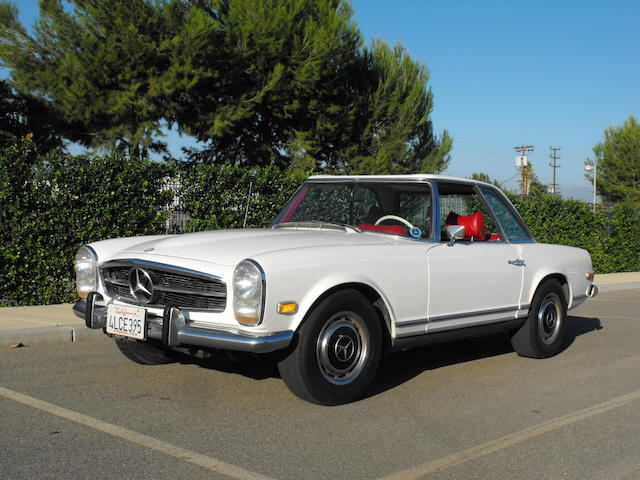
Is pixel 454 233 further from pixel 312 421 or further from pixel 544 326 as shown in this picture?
pixel 312 421

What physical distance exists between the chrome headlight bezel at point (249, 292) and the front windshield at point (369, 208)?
163cm

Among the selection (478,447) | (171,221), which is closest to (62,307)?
(171,221)

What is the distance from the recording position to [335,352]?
192 inches

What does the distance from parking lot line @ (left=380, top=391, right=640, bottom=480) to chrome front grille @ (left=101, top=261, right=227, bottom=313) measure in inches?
63.4

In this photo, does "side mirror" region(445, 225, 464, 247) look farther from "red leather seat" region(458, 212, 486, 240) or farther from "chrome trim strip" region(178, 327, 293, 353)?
"chrome trim strip" region(178, 327, 293, 353)

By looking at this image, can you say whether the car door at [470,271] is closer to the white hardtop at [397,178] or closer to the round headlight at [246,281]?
the white hardtop at [397,178]

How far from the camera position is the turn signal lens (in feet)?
14.9

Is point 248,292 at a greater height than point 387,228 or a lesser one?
lesser

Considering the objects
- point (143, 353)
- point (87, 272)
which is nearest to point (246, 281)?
point (87, 272)

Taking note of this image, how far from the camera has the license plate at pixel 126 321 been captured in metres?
4.82

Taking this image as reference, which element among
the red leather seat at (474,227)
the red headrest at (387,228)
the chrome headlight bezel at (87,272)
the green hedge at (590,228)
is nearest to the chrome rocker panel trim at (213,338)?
the chrome headlight bezel at (87,272)

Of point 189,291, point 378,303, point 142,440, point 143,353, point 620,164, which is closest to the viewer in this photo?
point 142,440

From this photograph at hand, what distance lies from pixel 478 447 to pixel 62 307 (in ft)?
21.4

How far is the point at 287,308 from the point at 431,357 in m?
2.68
